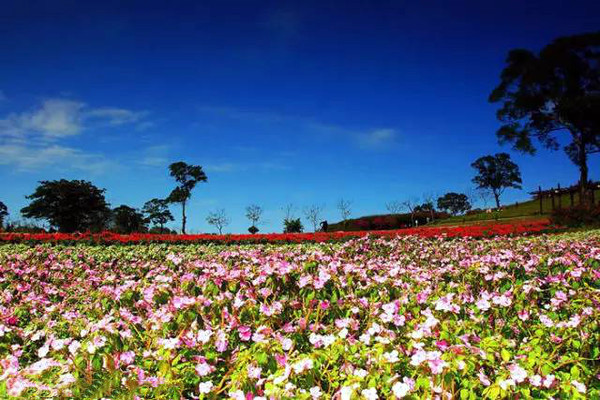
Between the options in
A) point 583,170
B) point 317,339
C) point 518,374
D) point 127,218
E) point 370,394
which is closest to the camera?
point 370,394

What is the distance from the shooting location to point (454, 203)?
3319 inches

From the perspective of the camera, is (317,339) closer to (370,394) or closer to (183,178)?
(370,394)

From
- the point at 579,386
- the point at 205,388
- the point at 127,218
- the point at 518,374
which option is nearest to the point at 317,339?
the point at 205,388

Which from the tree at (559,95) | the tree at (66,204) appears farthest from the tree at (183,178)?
the tree at (559,95)

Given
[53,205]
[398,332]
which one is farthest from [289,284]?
[53,205]

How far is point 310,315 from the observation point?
11.8 feet

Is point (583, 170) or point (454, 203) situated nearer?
point (583, 170)

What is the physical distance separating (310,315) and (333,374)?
1.06 meters

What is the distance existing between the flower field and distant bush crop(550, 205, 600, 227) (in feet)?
63.5

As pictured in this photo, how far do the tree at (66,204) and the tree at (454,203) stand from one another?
57815 millimetres

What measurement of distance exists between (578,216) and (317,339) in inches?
922

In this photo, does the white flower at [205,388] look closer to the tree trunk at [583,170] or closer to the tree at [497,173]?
the tree trunk at [583,170]

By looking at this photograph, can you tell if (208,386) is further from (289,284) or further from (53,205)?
(53,205)

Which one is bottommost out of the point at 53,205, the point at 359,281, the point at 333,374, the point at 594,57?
the point at 333,374
